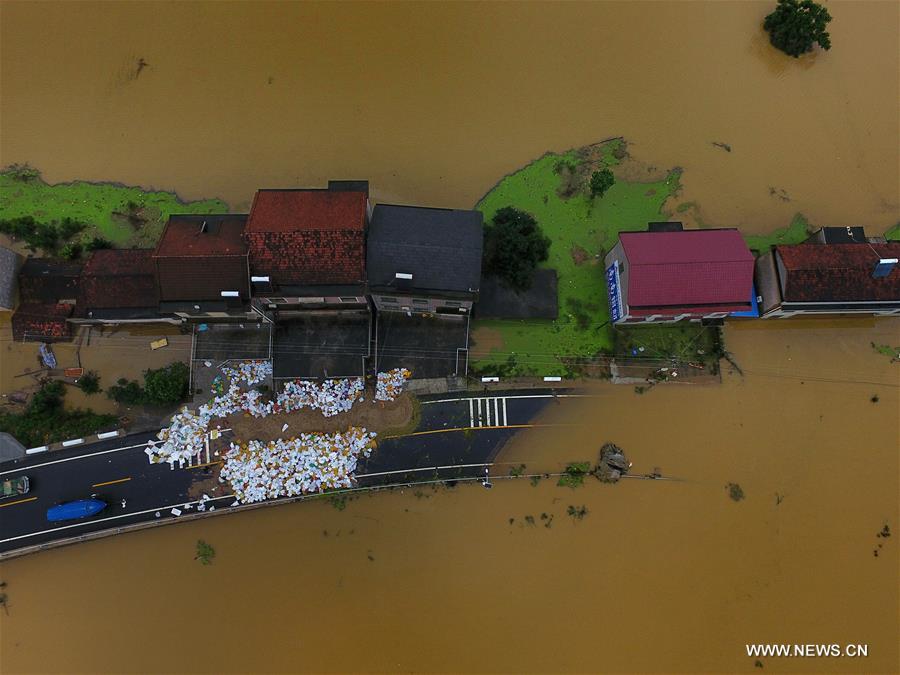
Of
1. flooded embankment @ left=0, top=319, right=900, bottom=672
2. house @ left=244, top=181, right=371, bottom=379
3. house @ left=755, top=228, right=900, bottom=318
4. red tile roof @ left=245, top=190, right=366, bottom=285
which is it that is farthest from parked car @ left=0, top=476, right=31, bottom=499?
house @ left=755, top=228, right=900, bottom=318

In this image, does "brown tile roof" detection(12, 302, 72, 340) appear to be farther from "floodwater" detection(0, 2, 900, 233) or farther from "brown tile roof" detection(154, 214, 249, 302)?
"floodwater" detection(0, 2, 900, 233)

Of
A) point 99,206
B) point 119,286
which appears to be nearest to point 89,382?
point 119,286

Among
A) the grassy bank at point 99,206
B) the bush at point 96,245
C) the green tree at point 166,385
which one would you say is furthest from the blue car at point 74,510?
the grassy bank at point 99,206

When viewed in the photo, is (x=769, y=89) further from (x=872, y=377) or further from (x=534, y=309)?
(x=534, y=309)

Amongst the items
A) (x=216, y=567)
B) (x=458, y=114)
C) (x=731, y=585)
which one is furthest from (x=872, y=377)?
(x=216, y=567)

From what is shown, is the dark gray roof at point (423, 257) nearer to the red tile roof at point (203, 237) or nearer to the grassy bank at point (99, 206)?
the red tile roof at point (203, 237)

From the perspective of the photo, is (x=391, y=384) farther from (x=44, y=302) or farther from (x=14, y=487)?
(x=14, y=487)
